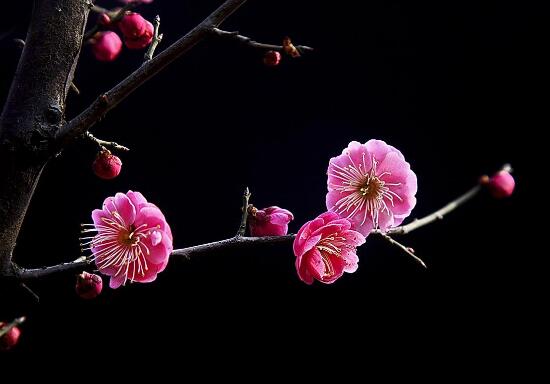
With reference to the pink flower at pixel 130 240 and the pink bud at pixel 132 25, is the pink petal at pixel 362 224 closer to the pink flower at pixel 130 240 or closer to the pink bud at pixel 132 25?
the pink flower at pixel 130 240

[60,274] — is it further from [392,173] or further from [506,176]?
[506,176]

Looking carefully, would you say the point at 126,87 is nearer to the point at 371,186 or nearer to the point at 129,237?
the point at 129,237

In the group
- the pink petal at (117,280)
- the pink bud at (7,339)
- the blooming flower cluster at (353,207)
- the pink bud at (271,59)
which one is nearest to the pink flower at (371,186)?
the blooming flower cluster at (353,207)

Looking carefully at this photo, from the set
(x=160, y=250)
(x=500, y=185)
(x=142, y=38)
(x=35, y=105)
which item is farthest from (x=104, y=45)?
(x=500, y=185)

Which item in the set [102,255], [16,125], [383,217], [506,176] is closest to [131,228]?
[102,255]

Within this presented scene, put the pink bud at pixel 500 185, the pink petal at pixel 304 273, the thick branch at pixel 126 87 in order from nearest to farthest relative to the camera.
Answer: the thick branch at pixel 126 87 < the pink petal at pixel 304 273 < the pink bud at pixel 500 185

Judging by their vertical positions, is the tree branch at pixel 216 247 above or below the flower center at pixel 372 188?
below

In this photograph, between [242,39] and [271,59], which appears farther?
[271,59]

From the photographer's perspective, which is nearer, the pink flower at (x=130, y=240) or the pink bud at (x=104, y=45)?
the pink flower at (x=130, y=240)
